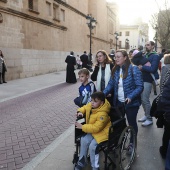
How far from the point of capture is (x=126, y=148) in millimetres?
3295

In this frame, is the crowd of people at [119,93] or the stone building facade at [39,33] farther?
the stone building facade at [39,33]

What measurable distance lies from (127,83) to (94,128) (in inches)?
39.4

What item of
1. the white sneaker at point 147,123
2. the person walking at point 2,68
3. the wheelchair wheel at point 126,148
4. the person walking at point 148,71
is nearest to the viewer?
the wheelchair wheel at point 126,148

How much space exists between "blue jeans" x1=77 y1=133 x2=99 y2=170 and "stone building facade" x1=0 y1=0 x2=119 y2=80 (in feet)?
39.7

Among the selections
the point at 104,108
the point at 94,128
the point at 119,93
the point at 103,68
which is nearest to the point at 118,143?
the point at 94,128

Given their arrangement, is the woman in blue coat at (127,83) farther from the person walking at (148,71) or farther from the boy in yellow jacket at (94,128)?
the person walking at (148,71)

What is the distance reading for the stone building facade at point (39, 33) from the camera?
14336 millimetres

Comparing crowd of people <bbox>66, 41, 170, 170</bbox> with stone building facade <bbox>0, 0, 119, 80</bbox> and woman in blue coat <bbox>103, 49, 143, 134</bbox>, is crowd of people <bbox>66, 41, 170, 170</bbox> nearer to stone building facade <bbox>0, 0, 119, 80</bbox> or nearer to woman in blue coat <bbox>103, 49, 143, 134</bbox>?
A: woman in blue coat <bbox>103, 49, 143, 134</bbox>

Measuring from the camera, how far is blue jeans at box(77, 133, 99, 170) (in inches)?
115

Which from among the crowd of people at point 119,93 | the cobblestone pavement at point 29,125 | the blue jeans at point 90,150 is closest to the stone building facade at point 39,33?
the cobblestone pavement at point 29,125

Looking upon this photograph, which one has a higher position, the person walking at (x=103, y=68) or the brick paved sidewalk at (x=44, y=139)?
the person walking at (x=103, y=68)

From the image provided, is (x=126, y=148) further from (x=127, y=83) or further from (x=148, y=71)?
(x=148, y=71)

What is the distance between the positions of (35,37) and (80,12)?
12.0 meters

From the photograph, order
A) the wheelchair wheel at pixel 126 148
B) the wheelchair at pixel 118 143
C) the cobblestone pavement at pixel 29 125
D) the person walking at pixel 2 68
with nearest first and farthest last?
the wheelchair at pixel 118 143 < the wheelchair wheel at pixel 126 148 < the cobblestone pavement at pixel 29 125 < the person walking at pixel 2 68
